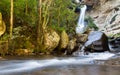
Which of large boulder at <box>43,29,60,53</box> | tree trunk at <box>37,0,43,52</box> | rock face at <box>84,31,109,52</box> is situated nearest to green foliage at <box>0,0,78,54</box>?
tree trunk at <box>37,0,43,52</box>

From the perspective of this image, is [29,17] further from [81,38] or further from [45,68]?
[45,68]

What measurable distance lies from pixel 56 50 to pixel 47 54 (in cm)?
198

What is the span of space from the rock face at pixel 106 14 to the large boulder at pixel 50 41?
14961 mm

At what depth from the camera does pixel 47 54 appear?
23.0 meters

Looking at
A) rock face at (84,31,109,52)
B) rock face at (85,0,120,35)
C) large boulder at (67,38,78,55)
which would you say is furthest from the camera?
rock face at (85,0,120,35)

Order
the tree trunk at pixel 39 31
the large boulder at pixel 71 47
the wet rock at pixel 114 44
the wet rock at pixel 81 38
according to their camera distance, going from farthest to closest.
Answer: the wet rock at pixel 114 44 → the wet rock at pixel 81 38 → the large boulder at pixel 71 47 → the tree trunk at pixel 39 31

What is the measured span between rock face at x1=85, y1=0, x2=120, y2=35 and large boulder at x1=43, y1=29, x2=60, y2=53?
15.0 metres

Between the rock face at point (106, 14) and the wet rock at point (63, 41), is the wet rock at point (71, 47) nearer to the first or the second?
the wet rock at point (63, 41)

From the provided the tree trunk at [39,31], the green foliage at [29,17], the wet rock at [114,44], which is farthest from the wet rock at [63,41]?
the wet rock at [114,44]

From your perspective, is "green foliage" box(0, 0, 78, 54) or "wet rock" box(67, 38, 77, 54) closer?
"green foliage" box(0, 0, 78, 54)

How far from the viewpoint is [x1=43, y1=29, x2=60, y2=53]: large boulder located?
23.8 metres

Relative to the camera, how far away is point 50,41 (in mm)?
23938

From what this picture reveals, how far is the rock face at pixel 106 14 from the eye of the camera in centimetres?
4004

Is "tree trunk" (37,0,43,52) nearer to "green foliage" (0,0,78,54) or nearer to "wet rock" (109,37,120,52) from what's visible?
"green foliage" (0,0,78,54)
